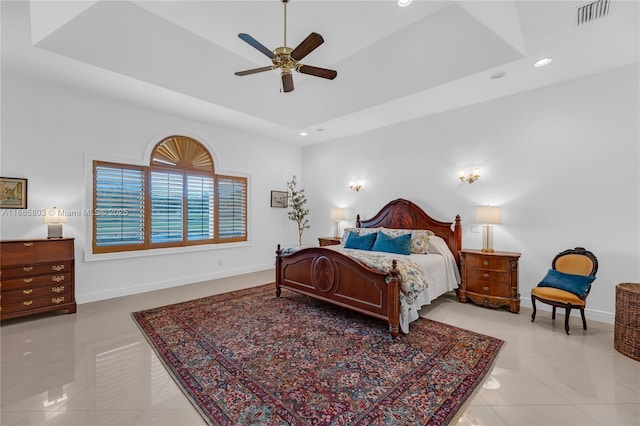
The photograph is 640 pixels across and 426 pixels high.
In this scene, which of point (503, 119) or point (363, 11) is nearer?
point (363, 11)

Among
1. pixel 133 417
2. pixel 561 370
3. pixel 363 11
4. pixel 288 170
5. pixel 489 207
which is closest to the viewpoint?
pixel 133 417

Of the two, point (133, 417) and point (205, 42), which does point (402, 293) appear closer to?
point (133, 417)

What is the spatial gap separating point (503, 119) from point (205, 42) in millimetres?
4231

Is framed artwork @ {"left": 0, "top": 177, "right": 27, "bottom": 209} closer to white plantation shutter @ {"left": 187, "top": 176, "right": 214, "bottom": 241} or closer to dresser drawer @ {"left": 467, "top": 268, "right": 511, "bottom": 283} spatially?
white plantation shutter @ {"left": 187, "top": 176, "right": 214, "bottom": 241}

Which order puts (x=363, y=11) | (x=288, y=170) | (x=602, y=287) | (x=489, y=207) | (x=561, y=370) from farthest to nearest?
(x=288, y=170) → (x=489, y=207) → (x=602, y=287) → (x=363, y=11) → (x=561, y=370)

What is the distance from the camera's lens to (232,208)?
19.0ft

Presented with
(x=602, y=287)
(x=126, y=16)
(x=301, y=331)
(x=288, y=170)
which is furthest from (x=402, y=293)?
(x=288, y=170)

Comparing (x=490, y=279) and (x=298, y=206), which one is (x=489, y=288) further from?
(x=298, y=206)

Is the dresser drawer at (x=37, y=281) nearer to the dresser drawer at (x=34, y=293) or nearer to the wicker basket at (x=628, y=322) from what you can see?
the dresser drawer at (x=34, y=293)

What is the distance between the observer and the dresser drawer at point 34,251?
3.26m

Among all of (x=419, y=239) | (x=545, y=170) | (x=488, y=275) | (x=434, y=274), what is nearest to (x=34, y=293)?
(x=434, y=274)

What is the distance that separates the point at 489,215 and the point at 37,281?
5891 millimetres

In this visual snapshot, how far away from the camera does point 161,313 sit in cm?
358

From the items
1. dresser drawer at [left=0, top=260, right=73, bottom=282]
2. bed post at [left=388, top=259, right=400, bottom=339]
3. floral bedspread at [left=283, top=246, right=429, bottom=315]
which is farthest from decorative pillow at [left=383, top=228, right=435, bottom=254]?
dresser drawer at [left=0, top=260, right=73, bottom=282]
